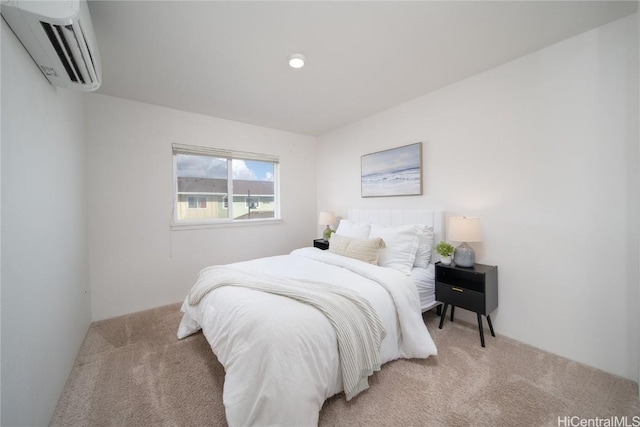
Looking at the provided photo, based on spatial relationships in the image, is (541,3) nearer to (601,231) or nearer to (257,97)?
(601,231)

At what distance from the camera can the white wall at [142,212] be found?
8.47 ft

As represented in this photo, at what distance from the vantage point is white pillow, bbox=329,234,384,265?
2424 millimetres

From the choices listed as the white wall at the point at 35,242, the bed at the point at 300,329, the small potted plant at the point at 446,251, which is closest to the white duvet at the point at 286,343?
the bed at the point at 300,329

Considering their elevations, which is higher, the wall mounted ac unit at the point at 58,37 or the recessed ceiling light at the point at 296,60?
the recessed ceiling light at the point at 296,60

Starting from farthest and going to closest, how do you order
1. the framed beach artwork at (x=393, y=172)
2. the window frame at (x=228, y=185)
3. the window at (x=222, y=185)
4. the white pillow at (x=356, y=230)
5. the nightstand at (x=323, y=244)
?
the nightstand at (x=323, y=244) → the window at (x=222, y=185) → the window frame at (x=228, y=185) → the white pillow at (x=356, y=230) → the framed beach artwork at (x=393, y=172)

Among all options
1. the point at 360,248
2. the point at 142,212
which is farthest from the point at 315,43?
the point at 142,212

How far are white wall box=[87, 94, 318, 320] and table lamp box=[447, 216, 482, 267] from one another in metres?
2.66

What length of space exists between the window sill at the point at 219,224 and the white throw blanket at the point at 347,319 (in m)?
1.58

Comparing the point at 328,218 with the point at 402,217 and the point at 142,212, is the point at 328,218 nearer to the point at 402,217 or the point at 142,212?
the point at 402,217

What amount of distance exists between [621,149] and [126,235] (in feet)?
14.5

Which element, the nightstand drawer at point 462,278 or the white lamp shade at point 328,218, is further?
the white lamp shade at point 328,218

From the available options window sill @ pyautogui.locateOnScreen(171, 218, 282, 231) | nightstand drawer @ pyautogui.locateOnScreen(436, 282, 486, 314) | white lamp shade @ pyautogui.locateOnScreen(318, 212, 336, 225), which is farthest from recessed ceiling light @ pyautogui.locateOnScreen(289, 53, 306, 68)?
nightstand drawer @ pyautogui.locateOnScreen(436, 282, 486, 314)

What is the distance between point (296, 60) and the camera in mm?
1978

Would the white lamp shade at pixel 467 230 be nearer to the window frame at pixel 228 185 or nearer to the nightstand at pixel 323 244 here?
the nightstand at pixel 323 244
